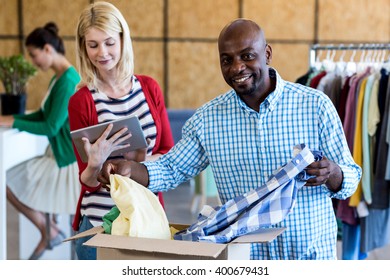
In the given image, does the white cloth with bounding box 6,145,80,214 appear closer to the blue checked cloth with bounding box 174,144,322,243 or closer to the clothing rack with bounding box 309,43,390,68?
the clothing rack with bounding box 309,43,390,68

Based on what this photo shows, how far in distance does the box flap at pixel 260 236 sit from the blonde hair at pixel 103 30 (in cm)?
95

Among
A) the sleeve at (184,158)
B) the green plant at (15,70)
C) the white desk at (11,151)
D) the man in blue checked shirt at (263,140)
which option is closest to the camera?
the man in blue checked shirt at (263,140)

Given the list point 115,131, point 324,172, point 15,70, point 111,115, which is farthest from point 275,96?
point 15,70

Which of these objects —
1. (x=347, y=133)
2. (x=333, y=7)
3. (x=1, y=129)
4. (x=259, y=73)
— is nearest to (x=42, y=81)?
(x=333, y=7)

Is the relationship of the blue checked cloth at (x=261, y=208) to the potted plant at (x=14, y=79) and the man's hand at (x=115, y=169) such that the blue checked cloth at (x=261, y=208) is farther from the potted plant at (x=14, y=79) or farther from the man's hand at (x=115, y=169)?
the potted plant at (x=14, y=79)

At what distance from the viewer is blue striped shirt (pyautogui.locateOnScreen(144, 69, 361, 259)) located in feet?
5.55

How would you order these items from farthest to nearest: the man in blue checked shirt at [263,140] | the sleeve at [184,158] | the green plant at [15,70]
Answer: the green plant at [15,70] < the sleeve at [184,158] < the man in blue checked shirt at [263,140]

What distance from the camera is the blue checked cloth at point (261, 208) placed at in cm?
148

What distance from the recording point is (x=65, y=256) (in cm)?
424

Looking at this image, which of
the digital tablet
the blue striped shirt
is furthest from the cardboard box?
the digital tablet

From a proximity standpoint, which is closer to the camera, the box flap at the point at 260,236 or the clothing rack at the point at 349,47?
the box flap at the point at 260,236

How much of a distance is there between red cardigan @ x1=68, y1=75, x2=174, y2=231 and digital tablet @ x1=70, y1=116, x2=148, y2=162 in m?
0.17

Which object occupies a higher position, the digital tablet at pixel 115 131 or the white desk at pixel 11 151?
the digital tablet at pixel 115 131

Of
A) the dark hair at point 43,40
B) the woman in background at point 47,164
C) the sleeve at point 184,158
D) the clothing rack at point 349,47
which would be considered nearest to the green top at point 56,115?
the woman in background at point 47,164
